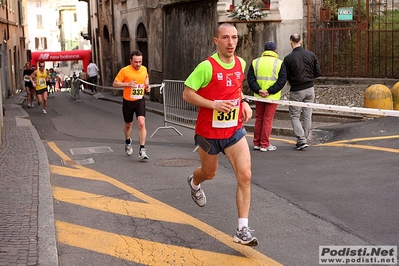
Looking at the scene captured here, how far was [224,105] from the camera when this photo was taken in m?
6.14

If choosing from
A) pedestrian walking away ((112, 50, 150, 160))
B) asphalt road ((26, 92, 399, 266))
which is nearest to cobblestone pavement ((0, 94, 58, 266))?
asphalt road ((26, 92, 399, 266))

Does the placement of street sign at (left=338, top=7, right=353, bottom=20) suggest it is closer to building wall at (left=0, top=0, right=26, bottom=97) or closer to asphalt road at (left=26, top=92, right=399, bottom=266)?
asphalt road at (left=26, top=92, right=399, bottom=266)

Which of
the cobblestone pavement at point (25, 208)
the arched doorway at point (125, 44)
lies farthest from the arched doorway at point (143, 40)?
the cobblestone pavement at point (25, 208)

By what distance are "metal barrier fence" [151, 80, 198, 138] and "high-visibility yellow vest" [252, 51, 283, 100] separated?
3.27m

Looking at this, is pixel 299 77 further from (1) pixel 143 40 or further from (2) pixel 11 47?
(2) pixel 11 47

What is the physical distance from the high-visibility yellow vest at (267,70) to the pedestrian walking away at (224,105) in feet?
17.0

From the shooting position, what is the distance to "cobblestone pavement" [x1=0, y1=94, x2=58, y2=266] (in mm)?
5649

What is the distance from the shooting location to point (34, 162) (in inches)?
417

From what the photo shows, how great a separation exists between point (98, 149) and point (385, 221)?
7.34 metres

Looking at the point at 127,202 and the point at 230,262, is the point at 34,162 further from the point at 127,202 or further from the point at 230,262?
the point at 230,262

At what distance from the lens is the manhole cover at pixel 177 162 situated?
10688 mm

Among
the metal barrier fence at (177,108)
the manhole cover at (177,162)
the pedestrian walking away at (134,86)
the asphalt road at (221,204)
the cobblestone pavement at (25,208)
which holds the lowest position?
the manhole cover at (177,162)

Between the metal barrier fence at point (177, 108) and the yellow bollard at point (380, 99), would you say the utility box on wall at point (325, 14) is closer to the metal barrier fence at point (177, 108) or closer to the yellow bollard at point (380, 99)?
the yellow bollard at point (380, 99)

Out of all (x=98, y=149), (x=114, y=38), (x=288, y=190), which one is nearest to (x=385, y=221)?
(x=288, y=190)
